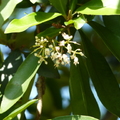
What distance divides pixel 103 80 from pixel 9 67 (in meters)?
0.38

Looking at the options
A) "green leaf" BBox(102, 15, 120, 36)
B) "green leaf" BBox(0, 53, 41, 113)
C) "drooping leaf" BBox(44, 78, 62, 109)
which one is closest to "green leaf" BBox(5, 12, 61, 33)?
"green leaf" BBox(0, 53, 41, 113)

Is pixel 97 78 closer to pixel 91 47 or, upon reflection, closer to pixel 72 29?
pixel 91 47

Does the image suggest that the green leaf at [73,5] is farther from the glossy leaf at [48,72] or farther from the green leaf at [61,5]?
the glossy leaf at [48,72]

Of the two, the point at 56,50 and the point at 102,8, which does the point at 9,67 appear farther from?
the point at 102,8

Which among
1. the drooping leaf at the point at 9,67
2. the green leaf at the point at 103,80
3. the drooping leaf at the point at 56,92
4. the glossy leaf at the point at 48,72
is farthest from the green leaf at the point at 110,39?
the drooping leaf at the point at 56,92

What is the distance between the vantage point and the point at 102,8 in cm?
97

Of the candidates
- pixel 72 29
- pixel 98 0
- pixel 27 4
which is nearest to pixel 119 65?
pixel 72 29

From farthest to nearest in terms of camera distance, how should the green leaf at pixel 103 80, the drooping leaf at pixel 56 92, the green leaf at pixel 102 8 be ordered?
the drooping leaf at pixel 56 92 → the green leaf at pixel 103 80 → the green leaf at pixel 102 8

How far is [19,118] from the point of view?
1095 mm

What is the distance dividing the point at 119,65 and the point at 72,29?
66 centimetres

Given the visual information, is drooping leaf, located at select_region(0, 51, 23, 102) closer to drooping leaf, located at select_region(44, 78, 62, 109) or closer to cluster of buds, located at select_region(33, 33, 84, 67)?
cluster of buds, located at select_region(33, 33, 84, 67)

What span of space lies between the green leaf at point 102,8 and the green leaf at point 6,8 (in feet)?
0.66

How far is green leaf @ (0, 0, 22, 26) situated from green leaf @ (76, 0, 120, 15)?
0.66ft

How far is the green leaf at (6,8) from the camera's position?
1004 millimetres
